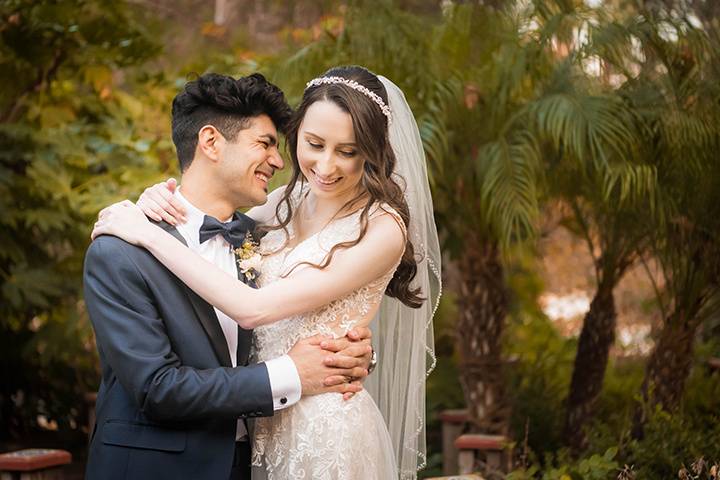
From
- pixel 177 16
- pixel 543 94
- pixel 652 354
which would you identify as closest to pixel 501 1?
pixel 543 94

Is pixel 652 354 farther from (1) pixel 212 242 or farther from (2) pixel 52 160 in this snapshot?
(2) pixel 52 160

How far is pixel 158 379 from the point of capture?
2627mm

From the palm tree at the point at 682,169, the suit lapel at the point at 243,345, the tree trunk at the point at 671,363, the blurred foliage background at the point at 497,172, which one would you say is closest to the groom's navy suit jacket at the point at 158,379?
the suit lapel at the point at 243,345

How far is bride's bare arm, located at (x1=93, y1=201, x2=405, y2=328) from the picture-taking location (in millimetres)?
2734

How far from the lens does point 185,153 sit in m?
3.11

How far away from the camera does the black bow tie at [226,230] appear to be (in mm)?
2955

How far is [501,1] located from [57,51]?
3.47 meters

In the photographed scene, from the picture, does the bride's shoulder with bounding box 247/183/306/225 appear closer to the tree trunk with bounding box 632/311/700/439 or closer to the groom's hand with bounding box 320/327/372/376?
the groom's hand with bounding box 320/327/372/376

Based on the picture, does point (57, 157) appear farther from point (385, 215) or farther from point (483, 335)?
point (385, 215)

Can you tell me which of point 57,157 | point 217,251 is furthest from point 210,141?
point 57,157

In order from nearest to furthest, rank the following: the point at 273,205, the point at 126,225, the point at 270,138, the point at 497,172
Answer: the point at 126,225 → the point at 270,138 → the point at 273,205 → the point at 497,172

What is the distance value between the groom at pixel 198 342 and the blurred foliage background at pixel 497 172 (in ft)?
6.15

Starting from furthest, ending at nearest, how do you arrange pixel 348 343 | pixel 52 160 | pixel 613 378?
1. pixel 613 378
2. pixel 52 160
3. pixel 348 343

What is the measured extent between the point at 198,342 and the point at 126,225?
1.36 ft
